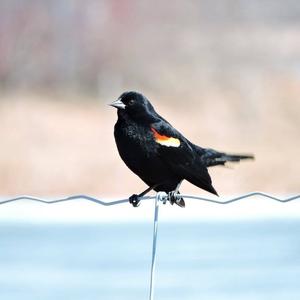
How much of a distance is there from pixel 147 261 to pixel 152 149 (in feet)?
6.64

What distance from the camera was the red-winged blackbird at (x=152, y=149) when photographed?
9.80ft

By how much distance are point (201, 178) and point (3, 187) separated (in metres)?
4.80

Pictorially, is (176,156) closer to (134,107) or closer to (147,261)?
(134,107)

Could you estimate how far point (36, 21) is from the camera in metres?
12.5

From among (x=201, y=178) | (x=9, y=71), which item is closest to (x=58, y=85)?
(x=9, y=71)

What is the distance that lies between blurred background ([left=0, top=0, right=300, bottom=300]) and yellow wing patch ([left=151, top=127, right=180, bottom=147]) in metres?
1.16

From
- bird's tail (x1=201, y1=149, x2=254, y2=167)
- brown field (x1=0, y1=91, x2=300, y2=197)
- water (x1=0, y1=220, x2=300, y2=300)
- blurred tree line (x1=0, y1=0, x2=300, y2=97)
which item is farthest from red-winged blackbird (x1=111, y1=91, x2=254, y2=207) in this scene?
blurred tree line (x1=0, y1=0, x2=300, y2=97)

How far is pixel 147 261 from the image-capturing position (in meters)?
5.00

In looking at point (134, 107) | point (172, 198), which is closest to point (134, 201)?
point (172, 198)

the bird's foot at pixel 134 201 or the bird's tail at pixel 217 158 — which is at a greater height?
the bird's tail at pixel 217 158

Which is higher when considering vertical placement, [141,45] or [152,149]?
[141,45]

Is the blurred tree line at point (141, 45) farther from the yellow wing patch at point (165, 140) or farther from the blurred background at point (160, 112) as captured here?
the yellow wing patch at point (165, 140)

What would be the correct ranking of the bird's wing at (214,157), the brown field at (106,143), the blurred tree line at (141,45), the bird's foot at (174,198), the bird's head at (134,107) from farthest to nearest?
1. the blurred tree line at (141,45)
2. the brown field at (106,143)
3. the bird's wing at (214,157)
4. the bird's head at (134,107)
5. the bird's foot at (174,198)

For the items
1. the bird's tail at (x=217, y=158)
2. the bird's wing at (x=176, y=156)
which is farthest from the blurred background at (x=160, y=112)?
the bird's wing at (x=176, y=156)
